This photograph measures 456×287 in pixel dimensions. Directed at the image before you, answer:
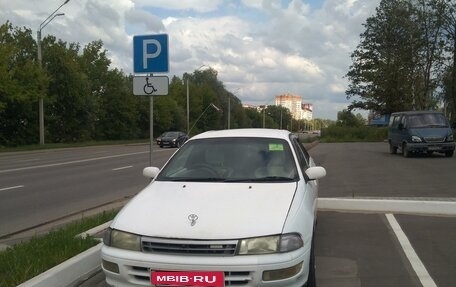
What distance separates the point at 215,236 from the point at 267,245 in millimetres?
392

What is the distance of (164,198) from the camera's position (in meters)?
4.64

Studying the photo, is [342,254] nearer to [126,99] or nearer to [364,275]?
[364,275]

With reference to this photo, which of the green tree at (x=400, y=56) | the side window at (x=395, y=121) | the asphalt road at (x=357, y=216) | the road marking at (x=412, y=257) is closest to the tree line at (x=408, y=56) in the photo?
the green tree at (x=400, y=56)

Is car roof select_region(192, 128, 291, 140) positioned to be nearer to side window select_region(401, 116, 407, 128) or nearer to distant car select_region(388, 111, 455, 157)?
distant car select_region(388, 111, 455, 157)

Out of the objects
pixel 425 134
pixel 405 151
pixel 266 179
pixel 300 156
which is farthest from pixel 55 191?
pixel 405 151

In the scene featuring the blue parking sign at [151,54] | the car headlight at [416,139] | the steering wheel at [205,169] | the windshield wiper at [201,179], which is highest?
the blue parking sign at [151,54]

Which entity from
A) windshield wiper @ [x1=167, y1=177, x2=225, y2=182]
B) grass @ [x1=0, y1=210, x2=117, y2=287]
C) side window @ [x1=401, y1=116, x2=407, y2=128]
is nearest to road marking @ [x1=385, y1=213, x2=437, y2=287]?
windshield wiper @ [x1=167, y1=177, x2=225, y2=182]

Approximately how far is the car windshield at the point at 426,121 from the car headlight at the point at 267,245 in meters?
19.3

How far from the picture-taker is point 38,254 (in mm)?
5320

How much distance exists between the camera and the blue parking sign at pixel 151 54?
869 cm

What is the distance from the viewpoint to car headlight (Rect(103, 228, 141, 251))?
3985 millimetres

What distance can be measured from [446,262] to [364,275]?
3.45ft

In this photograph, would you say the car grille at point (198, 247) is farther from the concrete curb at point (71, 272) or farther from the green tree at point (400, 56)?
the green tree at point (400, 56)

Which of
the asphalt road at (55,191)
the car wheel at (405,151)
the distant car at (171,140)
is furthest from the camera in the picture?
the distant car at (171,140)
